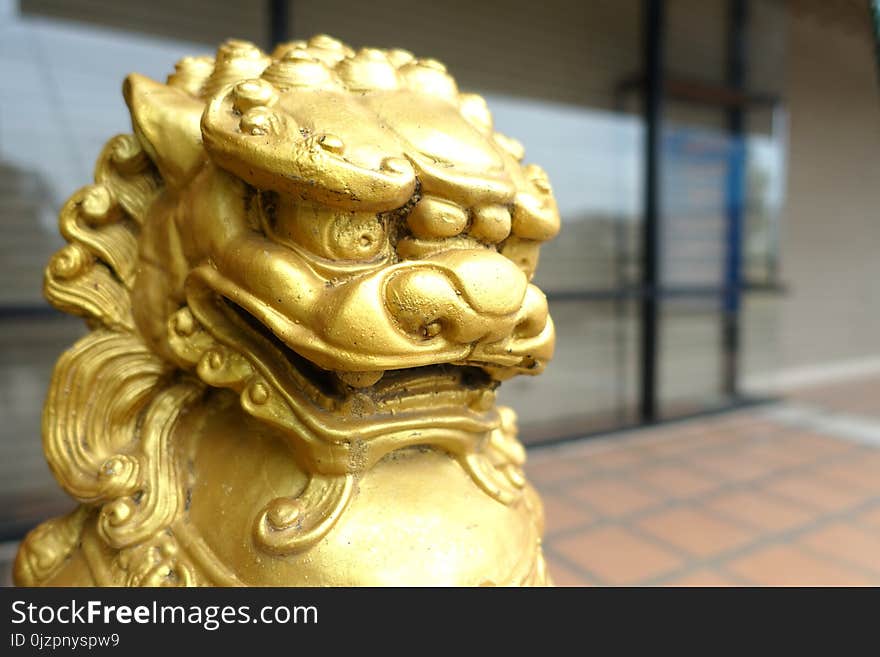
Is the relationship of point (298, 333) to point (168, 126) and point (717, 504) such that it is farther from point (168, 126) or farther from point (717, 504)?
point (717, 504)

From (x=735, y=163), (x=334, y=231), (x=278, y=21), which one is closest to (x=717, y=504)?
(x=334, y=231)

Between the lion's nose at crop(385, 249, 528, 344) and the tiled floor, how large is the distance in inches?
42.6

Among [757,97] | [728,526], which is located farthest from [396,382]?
[757,97]

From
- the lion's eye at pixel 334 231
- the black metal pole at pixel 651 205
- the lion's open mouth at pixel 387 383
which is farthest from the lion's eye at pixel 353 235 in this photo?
the black metal pole at pixel 651 205

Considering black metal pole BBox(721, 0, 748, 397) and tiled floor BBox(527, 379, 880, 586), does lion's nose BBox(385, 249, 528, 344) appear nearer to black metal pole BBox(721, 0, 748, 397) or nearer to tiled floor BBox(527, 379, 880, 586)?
tiled floor BBox(527, 379, 880, 586)

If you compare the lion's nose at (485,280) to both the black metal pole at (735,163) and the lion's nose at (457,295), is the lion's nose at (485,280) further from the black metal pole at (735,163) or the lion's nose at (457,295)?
the black metal pole at (735,163)

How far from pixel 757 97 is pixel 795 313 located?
149 centimetres

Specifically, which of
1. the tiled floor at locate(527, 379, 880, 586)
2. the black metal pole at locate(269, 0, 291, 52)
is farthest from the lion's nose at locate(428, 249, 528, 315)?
the black metal pole at locate(269, 0, 291, 52)

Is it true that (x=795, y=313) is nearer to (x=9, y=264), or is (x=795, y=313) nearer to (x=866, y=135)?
(x=866, y=135)

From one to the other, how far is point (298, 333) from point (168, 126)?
270 mm

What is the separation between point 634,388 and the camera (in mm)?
3264

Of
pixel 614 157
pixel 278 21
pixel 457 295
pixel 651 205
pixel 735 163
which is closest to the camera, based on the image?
pixel 457 295

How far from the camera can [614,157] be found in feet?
9.99

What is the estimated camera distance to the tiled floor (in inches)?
60.2
